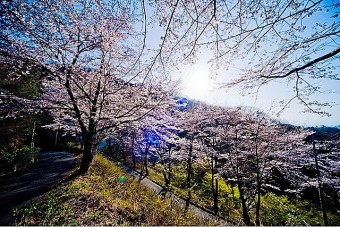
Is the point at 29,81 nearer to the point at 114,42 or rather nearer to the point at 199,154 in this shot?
the point at 114,42

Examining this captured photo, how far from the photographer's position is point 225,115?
15.5 metres

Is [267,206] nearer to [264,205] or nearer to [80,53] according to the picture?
[264,205]

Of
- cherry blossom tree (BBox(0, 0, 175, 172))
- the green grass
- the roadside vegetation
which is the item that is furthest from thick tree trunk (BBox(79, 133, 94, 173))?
the green grass

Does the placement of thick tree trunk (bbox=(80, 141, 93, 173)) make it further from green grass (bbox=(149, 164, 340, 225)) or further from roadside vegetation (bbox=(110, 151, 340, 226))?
green grass (bbox=(149, 164, 340, 225))

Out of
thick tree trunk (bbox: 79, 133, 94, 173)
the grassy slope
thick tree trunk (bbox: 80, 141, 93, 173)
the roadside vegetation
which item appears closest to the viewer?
the grassy slope

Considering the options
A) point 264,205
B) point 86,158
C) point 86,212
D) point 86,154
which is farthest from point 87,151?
point 264,205

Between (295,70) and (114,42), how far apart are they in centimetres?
660

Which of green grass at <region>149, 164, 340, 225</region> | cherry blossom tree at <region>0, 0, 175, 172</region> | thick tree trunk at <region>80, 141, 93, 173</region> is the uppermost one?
cherry blossom tree at <region>0, 0, 175, 172</region>

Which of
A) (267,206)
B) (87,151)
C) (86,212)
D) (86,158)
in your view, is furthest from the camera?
(267,206)

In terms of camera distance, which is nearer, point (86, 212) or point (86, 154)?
point (86, 212)

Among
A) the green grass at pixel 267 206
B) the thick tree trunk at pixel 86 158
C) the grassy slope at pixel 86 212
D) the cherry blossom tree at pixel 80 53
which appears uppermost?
the cherry blossom tree at pixel 80 53

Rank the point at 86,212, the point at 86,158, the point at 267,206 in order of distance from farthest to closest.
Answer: the point at 267,206 → the point at 86,158 → the point at 86,212

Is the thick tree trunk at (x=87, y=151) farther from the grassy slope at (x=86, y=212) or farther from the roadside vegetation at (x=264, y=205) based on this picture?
the roadside vegetation at (x=264, y=205)

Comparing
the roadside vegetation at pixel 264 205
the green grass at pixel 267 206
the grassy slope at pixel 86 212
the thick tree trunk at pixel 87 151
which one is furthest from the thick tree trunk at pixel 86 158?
the green grass at pixel 267 206
